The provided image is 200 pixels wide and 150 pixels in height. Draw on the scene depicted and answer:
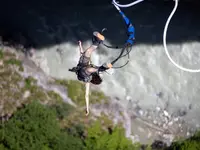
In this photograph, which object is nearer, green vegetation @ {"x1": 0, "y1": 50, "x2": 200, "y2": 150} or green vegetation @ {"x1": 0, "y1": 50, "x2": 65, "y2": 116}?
green vegetation @ {"x1": 0, "y1": 50, "x2": 200, "y2": 150}

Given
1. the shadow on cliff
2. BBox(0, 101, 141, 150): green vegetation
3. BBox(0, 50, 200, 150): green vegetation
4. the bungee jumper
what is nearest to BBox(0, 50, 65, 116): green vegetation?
BBox(0, 50, 200, 150): green vegetation

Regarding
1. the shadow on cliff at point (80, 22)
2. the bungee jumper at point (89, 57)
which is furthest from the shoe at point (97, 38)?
the shadow on cliff at point (80, 22)

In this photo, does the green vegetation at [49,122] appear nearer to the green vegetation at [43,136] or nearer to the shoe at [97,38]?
the green vegetation at [43,136]

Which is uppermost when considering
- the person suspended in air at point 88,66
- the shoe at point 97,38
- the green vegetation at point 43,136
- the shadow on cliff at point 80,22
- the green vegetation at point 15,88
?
the shadow on cliff at point 80,22

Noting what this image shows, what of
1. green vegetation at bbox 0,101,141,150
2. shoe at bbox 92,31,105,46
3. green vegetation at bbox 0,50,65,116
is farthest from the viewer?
green vegetation at bbox 0,50,65,116

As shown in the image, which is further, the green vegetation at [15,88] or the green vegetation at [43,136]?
the green vegetation at [15,88]

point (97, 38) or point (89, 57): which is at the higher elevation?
point (97, 38)

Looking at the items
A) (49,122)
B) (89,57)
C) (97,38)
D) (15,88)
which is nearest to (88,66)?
(89,57)

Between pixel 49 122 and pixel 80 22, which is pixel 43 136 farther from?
pixel 80 22

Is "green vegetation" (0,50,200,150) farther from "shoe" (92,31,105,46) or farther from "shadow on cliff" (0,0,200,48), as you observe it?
"shoe" (92,31,105,46)
